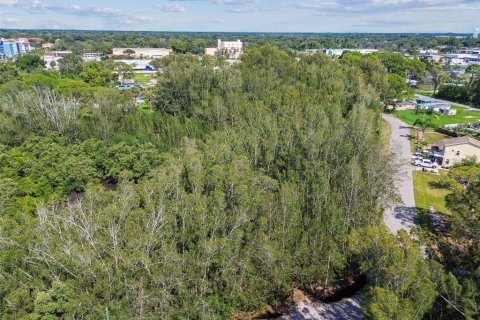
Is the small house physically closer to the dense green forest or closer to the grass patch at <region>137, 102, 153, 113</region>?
the dense green forest

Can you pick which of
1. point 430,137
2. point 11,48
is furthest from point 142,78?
point 430,137

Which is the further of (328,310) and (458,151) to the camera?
(458,151)

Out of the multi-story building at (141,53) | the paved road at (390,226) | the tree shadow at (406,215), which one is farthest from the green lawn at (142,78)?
the tree shadow at (406,215)

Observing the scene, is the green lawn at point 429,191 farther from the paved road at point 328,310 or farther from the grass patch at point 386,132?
the paved road at point 328,310

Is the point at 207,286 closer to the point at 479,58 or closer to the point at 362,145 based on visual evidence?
the point at 362,145

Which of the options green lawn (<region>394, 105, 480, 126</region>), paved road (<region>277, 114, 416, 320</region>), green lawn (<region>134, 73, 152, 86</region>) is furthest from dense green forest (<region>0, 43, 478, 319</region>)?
green lawn (<region>134, 73, 152, 86</region>)

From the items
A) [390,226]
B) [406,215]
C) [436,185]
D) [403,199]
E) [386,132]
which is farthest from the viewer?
[386,132]

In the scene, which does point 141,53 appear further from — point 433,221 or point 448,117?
point 433,221
